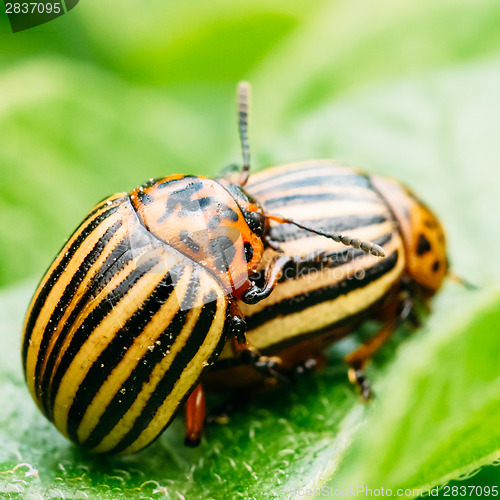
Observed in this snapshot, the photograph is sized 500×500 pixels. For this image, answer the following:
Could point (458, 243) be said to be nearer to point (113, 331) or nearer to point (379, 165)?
point (379, 165)

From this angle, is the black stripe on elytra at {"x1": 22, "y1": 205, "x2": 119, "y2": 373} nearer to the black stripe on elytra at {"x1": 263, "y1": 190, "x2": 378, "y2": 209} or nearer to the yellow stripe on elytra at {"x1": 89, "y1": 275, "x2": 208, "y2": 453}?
the yellow stripe on elytra at {"x1": 89, "y1": 275, "x2": 208, "y2": 453}

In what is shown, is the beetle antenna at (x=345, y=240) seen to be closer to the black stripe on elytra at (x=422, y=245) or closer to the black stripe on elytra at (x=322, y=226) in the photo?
the black stripe on elytra at (x=322, y=226)

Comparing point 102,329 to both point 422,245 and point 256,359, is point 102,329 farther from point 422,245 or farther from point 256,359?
point 422,245

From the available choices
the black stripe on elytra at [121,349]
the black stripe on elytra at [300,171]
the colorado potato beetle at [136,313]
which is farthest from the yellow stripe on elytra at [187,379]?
the black stripe on elytra at [300,171]

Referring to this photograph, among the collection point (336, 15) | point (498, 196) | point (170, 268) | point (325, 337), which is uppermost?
point (336, 15)

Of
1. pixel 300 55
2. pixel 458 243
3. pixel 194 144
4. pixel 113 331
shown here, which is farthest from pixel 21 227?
pixel 458 243

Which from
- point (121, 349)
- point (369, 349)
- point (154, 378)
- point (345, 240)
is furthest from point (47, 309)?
point (369, 349)
